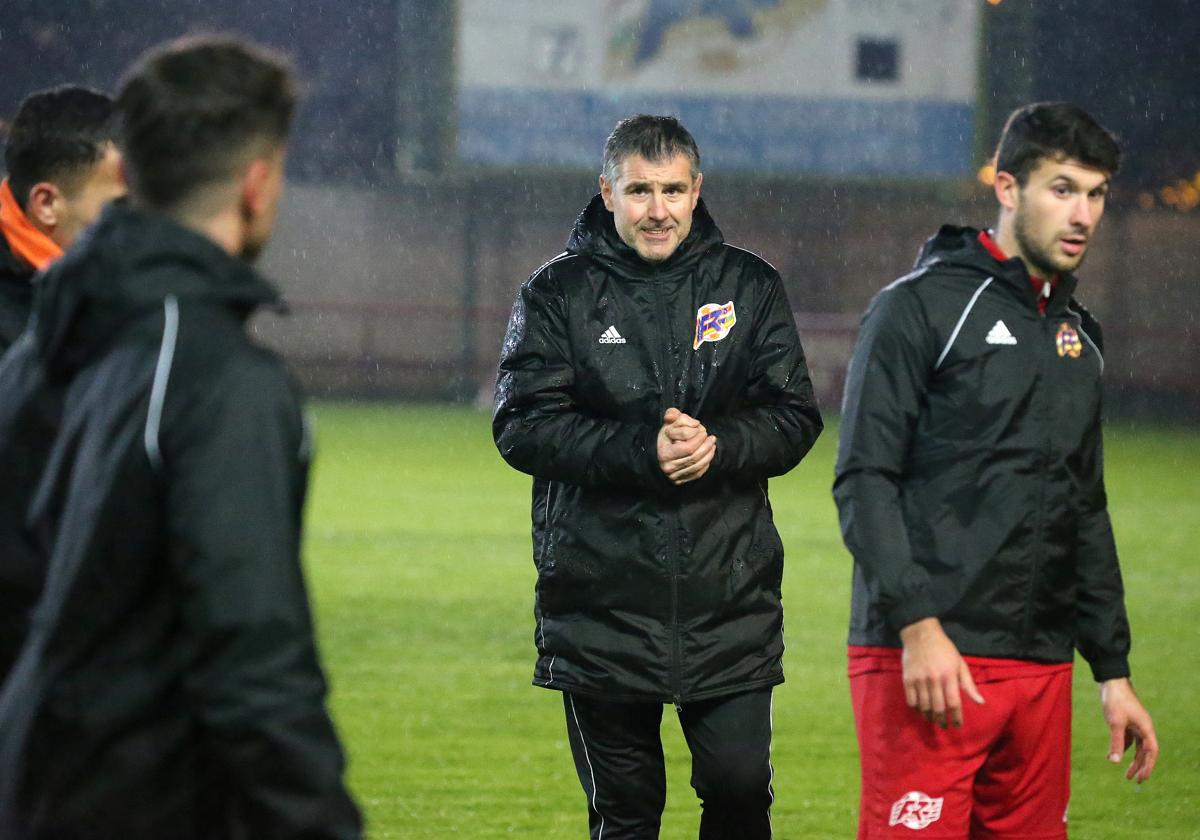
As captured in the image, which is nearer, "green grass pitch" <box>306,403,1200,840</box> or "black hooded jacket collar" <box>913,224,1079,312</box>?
"black hooded jacket collar" <box>913,224,1079,312</box>

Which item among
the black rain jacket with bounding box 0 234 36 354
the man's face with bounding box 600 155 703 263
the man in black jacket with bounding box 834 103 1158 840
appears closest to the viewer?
the black rain jacket with bounding box 0 234 36 354

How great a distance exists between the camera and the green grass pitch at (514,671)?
5.59m

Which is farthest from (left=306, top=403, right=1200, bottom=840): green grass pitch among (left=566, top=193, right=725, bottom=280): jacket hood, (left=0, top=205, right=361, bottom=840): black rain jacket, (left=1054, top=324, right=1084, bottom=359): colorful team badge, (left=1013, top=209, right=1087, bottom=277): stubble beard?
(left=0, top=205, right=361, bottom=840): black rain jacket

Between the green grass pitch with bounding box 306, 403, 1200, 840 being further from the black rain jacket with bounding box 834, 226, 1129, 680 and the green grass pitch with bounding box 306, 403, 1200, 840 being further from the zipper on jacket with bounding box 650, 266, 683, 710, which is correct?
the black rain jacket with bounding box 834, 226, 1129, 680

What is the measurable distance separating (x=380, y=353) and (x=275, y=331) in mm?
1778

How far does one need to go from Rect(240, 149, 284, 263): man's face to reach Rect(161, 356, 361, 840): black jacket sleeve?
23 centimetres

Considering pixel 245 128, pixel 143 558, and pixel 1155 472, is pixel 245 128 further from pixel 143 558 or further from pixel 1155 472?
pixel 1155 472

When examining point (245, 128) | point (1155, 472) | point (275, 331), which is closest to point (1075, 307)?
point (245, 128)

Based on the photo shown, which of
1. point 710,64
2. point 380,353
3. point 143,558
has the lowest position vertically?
point 380,353

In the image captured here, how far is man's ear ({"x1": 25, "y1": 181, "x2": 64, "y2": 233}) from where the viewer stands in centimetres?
318

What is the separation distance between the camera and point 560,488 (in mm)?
3988

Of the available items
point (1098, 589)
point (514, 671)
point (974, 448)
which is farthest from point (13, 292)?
point (514, 671)

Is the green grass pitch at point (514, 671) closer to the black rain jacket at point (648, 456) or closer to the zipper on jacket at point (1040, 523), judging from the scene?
the black rain jacket at point (648, 456)

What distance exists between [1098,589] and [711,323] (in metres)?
1.02
